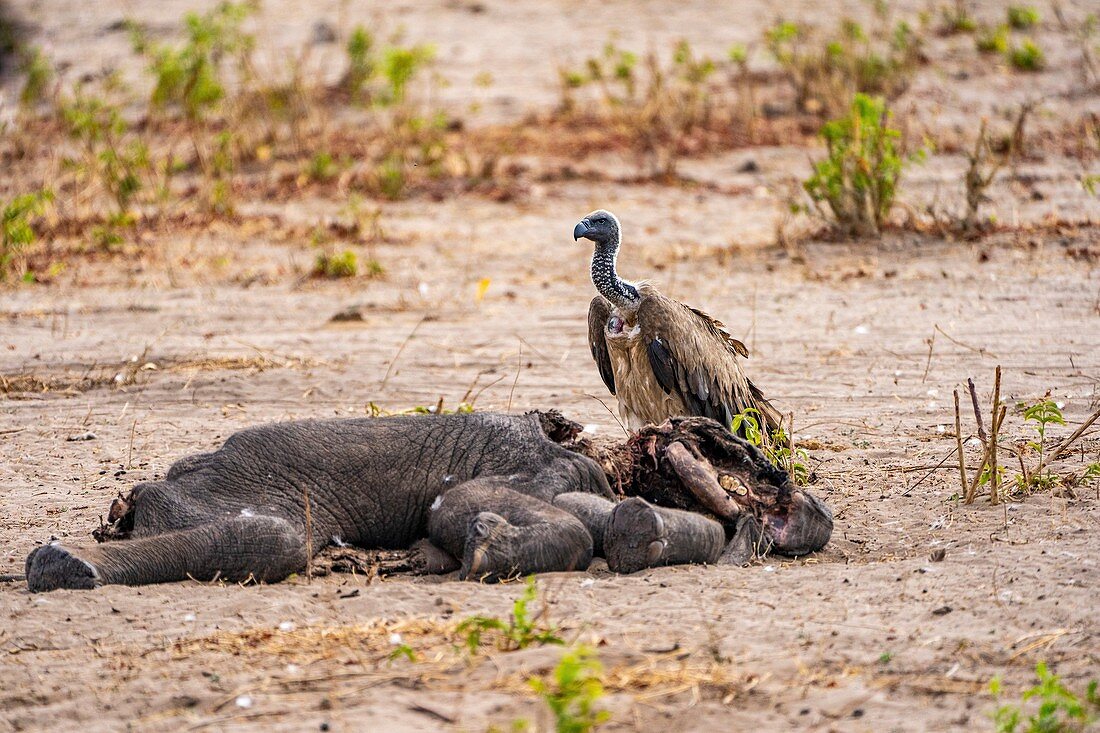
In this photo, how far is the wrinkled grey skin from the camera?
15.4 feet

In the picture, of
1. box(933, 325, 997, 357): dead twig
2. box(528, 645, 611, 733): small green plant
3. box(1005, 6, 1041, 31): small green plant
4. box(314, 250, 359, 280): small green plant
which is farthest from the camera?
box(1005, 6, 1041, 31): small green plant

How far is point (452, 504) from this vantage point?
4.90 m

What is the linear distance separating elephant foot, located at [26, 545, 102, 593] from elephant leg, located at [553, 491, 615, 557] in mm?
1636

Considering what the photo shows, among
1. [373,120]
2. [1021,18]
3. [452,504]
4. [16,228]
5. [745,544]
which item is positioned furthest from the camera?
[1021,18]

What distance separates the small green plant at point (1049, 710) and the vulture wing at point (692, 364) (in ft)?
9.60

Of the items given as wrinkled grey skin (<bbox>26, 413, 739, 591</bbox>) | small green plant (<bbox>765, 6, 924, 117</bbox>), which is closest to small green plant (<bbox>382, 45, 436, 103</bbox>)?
small green plant (<bbox>765, 6, 924, 117</bbox>)

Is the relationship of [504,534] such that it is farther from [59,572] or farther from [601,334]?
[601,334]

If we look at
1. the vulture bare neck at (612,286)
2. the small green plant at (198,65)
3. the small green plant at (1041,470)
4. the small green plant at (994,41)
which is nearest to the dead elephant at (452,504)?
the small green plant at (1041,470)

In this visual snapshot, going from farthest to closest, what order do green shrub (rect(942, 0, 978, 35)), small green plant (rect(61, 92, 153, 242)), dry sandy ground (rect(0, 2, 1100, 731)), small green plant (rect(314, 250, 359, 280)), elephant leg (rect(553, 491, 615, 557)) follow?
green shrub (rect(942, 0, 978, 35)) < small green plant (rect(61, 92, 153, 242)) < small green plant (rect(314, 250, 359, 280)) < elephant leg (rect(553, 491, 615, 557)) < dry sandy ground (rect(0, 2, 1100, 731))

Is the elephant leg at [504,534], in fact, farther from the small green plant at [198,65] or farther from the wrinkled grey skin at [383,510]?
the small green plant at [198,65]

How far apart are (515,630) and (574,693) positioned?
27.3 inches

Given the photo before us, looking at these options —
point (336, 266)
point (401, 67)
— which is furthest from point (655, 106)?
point (336, 266)

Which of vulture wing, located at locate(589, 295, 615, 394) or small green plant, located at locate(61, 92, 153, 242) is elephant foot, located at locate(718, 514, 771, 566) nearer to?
vulture wing, located at locate(589, 295, 615, 394)

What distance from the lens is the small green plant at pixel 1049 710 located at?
3.33 meters
